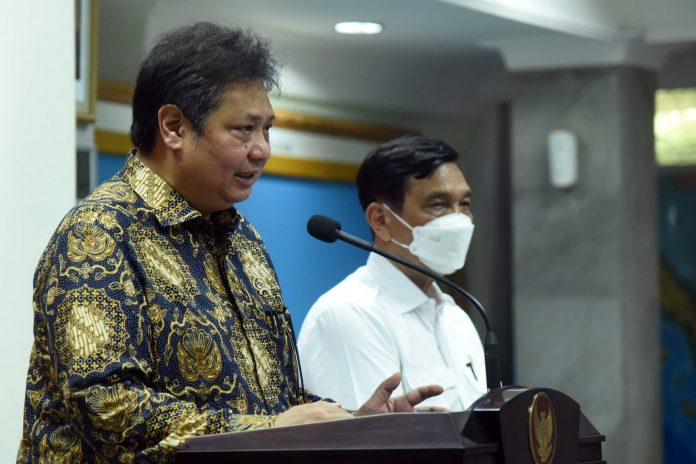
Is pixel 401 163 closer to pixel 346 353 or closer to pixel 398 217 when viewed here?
pixel 398 217

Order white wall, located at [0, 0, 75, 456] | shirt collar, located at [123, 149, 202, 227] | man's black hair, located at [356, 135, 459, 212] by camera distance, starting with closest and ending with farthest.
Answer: shirt collar, located at [123, 149, 202, 227]
white wall, located at [0, 0, 75, 456]
man's black hair, located at [356, 135, 459, 212]

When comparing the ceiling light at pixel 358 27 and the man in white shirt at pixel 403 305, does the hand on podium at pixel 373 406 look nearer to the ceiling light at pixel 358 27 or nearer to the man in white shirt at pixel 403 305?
→ the man in white shirt at pixel 403 305

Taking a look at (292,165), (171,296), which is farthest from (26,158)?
(292,165)

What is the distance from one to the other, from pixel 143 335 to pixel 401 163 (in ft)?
5.40

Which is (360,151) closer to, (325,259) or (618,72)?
(325,259)

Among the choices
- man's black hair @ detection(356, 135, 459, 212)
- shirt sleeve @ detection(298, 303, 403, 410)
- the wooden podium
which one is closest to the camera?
the wooden podium

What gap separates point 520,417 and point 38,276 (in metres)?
0.71

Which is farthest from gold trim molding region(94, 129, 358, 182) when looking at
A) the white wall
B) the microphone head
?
the microphone head

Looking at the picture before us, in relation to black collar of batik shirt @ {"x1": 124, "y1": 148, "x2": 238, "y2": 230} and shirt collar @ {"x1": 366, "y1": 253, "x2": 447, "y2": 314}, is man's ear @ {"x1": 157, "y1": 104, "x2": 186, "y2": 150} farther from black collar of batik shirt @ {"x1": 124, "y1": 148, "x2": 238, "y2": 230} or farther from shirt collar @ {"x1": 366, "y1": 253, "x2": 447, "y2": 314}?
shirt collar @ {"x1": 366, "y1": 253, "x2": 447, "y2": 314}

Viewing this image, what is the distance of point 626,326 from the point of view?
6062 millimetres

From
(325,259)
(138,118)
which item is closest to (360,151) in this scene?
(325,259)

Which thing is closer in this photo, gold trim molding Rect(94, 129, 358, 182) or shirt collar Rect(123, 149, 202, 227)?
shirt collar Rect(123, 149, 202, 227)

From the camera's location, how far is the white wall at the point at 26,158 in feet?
9.93

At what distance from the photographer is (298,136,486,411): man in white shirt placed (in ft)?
9.52
